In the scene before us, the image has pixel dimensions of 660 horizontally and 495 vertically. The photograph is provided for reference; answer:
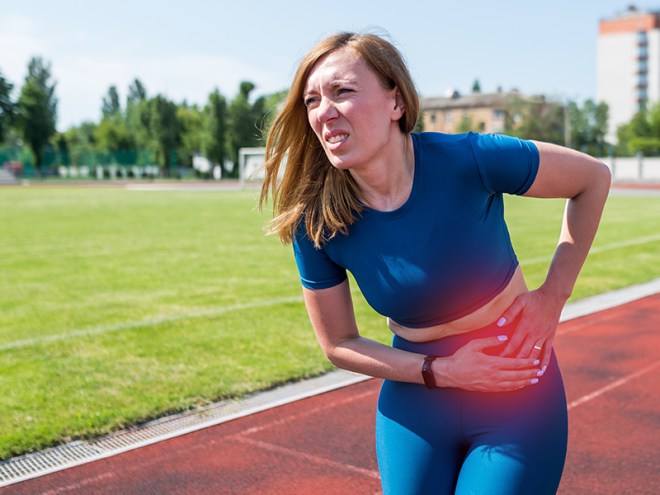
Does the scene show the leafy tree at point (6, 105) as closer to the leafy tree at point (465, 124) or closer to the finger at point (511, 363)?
the leafy tree at point (465, 124)

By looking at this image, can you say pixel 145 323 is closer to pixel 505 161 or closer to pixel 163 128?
pixel 505 161

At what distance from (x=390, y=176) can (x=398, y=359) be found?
23.4 inches

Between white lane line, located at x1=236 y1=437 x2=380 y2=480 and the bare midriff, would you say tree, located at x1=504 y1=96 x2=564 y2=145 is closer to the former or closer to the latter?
white lane line, located at x1=236 y1=437 x2=380 y2=480

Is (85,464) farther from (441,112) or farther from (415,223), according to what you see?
(441,112)

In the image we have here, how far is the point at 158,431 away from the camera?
4223 millimetres

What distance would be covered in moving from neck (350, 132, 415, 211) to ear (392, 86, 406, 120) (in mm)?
63

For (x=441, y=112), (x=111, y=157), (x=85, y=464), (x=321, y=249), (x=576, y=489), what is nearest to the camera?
(x=321, y=249)

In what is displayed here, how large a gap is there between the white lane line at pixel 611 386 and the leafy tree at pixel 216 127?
244 ft

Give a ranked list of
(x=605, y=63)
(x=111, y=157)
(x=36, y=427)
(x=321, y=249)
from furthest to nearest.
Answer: (x=605, y=63) → (x=111, y=157) → (x=36, y=427) → (x=321, y=249)

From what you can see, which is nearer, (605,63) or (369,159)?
(369,159)

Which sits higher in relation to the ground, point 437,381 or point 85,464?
point 437,381

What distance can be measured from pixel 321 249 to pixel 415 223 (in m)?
0.33

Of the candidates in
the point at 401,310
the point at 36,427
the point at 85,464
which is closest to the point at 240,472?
the point at 85,464

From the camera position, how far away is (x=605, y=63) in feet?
365
